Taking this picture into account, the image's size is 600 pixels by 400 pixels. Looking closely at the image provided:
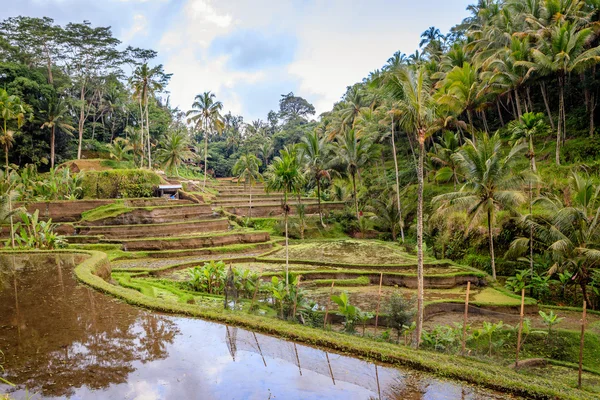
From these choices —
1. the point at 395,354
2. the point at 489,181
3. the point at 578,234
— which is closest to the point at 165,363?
the point at 395,354

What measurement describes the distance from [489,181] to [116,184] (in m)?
24.5

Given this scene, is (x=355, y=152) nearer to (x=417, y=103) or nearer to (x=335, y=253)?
(x=335, y=253)

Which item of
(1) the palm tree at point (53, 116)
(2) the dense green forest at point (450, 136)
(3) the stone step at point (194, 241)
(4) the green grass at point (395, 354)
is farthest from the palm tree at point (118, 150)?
(4) the green grass at point (395, 354)

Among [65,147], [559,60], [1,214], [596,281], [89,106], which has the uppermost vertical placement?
[89,106]

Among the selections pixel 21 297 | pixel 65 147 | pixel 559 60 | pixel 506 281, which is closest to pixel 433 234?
A: pixel 506 281

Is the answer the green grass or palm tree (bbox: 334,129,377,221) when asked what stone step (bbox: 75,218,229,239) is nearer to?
the green grass

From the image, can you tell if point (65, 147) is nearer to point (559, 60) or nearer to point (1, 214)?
point (1, 214)

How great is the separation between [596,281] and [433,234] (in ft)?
32.4

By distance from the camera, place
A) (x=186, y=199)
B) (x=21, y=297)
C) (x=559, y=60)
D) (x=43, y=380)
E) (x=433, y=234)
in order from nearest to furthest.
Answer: (x=43, y=380)
(x=21, y=297)
(x=559, y=60)
(x=433, y=234)
(x=186, y=199)

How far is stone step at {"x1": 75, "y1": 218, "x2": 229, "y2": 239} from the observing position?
20578mm

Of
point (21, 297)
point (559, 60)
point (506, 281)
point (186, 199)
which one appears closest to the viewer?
point (21, 297)

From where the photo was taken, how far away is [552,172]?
747 inches

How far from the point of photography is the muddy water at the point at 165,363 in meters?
4.89

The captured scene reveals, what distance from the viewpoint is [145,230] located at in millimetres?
21172
